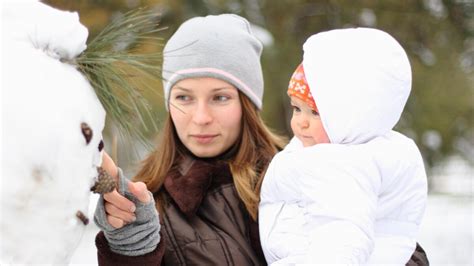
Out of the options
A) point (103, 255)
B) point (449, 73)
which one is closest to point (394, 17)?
point (449, 73)

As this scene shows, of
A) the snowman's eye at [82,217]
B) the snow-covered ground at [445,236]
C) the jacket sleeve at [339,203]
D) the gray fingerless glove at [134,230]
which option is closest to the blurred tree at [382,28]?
the snow-covered ground at [445,236]

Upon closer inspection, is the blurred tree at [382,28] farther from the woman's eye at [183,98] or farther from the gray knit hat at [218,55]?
the woman's eye at [183,98]

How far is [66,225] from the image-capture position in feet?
3.97

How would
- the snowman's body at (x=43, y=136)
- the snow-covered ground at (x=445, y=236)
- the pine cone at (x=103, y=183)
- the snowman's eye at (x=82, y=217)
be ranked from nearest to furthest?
the snowman's body at (x=43, y=136) < the snowman's eye at (x=82, y=217) < the pine cone at (x=103, y=183) < the snow-covered ground at (x=445, y=236)

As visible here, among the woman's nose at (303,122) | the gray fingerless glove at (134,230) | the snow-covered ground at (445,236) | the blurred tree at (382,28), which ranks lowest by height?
the snow-covered ground at (445,236)

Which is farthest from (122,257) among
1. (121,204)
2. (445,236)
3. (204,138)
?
(445,236)

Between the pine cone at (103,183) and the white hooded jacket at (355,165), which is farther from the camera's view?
the white hooded jacket at (355,165)

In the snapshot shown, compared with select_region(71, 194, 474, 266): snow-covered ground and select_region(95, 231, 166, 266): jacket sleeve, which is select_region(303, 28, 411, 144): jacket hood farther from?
select_region(71, 194, 474, 266): snow-covered ground

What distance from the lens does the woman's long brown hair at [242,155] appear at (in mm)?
2184

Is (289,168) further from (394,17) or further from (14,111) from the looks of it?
Answer: (394,17)

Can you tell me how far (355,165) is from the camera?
66.4 inches

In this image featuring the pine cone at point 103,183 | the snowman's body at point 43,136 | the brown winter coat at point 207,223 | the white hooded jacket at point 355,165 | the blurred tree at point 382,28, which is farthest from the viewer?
the blurred tree at point 382,28

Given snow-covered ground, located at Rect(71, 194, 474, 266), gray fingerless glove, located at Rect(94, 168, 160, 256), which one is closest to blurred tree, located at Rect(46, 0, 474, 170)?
snow-covered ground, located at Rect(71, 194, 474, 266)

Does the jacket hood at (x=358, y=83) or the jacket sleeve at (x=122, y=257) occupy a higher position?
the jacket hood at (x=358, y=83)
